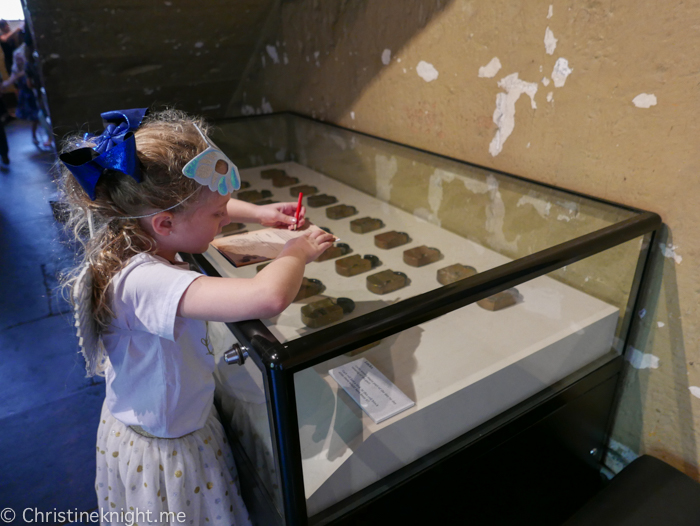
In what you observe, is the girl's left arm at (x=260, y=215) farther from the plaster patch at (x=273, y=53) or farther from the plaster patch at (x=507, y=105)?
the plaster patch at (x=273, y=53)

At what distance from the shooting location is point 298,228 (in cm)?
149

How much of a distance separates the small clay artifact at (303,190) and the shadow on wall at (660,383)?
134cm

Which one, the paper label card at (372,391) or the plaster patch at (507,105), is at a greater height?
the plaster patch at (507,105)

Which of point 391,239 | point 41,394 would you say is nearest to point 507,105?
point 391,239

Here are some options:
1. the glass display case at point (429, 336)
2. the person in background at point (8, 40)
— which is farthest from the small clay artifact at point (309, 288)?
the person in background at point (8, 40)

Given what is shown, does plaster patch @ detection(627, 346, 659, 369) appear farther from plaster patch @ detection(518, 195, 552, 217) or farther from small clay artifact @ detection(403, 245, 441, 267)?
small clay artifact @ detection(403, 245, 441, 267)

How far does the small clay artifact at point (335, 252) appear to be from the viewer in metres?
1.54

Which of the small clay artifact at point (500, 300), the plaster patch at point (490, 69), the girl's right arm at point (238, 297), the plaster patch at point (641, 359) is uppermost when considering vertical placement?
the plaster patch at point (490, 69)

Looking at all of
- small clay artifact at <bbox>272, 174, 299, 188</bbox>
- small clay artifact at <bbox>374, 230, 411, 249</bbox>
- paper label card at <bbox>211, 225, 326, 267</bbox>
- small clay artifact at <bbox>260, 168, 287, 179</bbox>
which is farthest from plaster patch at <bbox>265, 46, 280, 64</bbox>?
paper label card at <bbox>211, 225, 326, 267</bbox>

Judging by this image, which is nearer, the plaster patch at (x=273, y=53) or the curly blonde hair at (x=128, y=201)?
the curly blonde hair at (x=128, y=201)

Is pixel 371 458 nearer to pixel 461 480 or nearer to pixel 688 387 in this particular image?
pixel 461 480

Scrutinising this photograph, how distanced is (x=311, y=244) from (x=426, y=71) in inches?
43.7

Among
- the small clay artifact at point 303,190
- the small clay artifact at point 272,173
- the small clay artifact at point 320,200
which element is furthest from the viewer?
the small clay artifact at point 272,173

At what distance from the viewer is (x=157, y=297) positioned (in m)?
0.94
